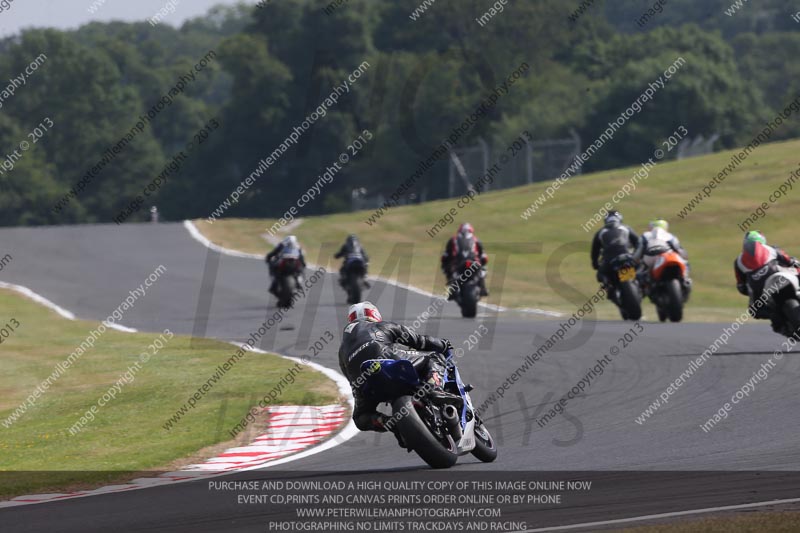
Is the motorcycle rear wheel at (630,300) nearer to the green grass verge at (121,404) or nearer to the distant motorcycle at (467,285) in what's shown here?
the distant motorcycle at (467,285)

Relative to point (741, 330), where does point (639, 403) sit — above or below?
above

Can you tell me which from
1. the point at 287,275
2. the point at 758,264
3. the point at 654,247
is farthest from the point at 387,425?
the point at 287,275

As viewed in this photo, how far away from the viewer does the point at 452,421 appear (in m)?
9.47

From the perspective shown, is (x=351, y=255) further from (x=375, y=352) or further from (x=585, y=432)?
(x=375, y=352)

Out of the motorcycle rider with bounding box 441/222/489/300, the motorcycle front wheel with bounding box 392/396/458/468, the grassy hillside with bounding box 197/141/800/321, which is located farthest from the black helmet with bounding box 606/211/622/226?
the motorcycle front wheel with bounding box 392/396/458/468

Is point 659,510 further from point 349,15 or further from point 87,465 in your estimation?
point 349,15

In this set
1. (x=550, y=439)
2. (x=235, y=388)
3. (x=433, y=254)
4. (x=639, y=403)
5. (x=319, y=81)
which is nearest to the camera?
(x=550, y=439)

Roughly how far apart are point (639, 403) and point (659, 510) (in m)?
4.80

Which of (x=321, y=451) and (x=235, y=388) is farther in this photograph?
(x=235, y=388)

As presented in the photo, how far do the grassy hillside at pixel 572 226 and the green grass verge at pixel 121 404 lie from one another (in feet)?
36.8

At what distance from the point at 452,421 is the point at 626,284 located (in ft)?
37.1

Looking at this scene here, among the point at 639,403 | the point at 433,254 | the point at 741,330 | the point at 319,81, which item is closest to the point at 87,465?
the point at 639,403

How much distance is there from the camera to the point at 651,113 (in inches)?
2805

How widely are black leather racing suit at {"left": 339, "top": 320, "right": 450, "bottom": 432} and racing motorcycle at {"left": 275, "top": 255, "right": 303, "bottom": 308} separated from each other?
14298 millimetres
